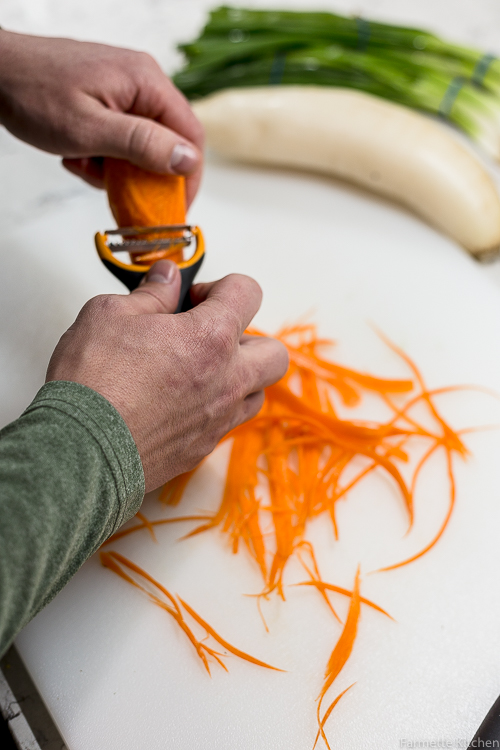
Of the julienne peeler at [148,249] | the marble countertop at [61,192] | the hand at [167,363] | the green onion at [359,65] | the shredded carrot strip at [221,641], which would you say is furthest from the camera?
the green onion at [359,65]

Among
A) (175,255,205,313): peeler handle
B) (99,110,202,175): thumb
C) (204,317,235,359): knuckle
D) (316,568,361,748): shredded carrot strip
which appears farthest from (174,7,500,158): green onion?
(316,568,361,748): shredded carrot strip

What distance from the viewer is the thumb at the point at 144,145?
1.07m

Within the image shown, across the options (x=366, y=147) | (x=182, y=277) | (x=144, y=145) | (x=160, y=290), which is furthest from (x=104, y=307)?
(x=366, y=147)

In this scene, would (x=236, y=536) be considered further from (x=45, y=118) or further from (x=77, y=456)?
(x=45, y=118)

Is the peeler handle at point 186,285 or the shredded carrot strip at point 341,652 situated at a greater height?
the peeler handle at point 186,285

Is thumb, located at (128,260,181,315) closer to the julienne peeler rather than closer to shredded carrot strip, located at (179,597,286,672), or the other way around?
the julienne peeler

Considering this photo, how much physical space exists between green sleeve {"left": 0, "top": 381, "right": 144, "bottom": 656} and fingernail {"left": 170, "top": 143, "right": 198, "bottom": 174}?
1.81ft

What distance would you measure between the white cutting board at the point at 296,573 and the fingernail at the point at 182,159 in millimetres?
416

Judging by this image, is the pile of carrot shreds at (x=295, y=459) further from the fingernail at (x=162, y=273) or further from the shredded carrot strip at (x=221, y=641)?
the fingernail at (x=162, y=273)

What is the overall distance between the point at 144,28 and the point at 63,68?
1.35 metres

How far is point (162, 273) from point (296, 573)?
0.59m

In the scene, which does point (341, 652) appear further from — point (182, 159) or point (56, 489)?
point (182, 159)

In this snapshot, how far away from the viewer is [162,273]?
3.35ft

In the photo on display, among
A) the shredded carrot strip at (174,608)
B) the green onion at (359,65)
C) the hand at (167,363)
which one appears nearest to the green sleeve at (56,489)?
the hand at (167,363)
